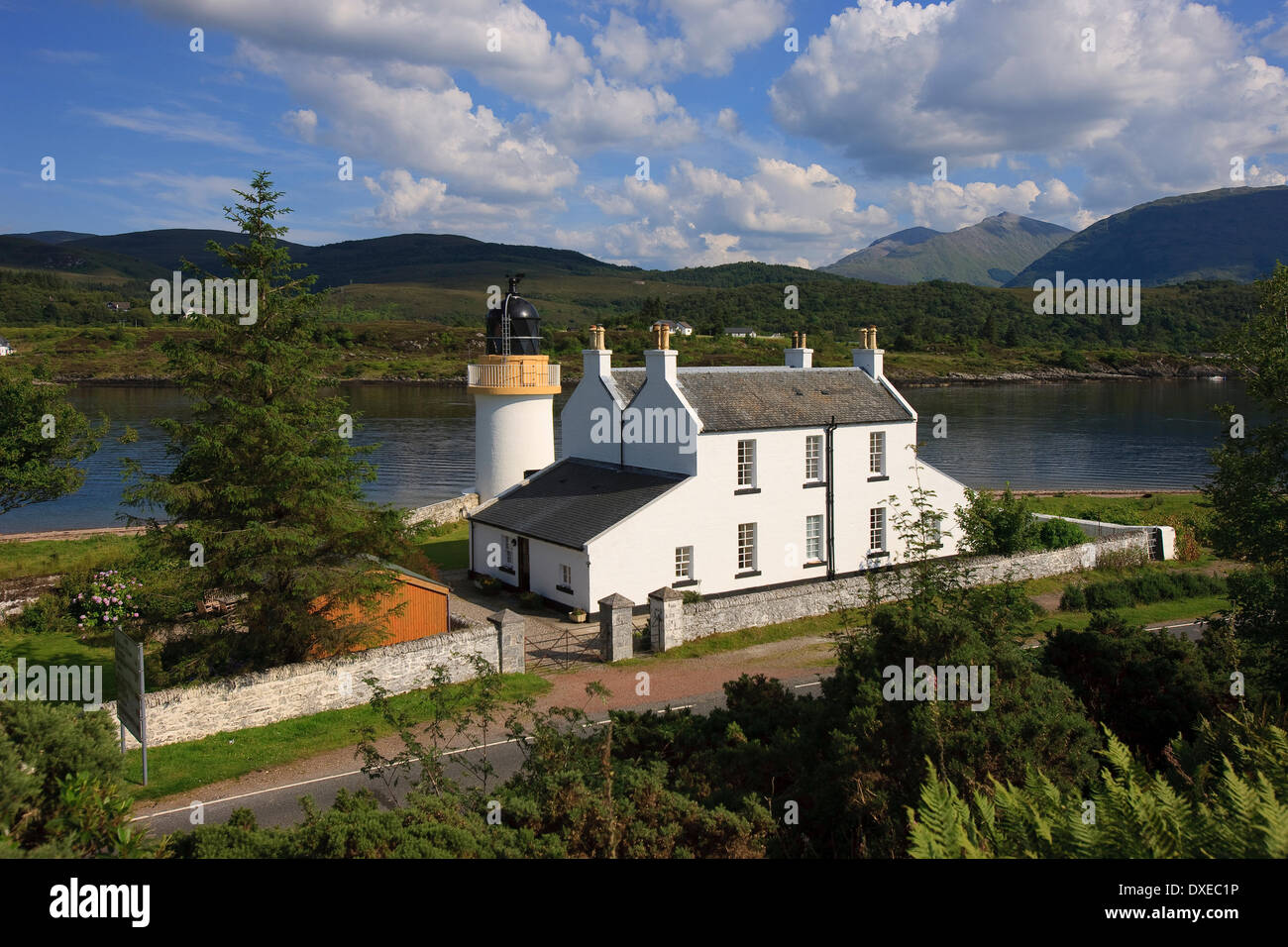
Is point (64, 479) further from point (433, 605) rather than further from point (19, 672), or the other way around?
point (433, 605)

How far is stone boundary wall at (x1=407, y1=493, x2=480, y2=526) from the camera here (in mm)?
35875

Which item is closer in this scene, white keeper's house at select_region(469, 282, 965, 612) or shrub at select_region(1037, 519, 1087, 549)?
white keeper's house at select_region(469, 282, 965, 612)

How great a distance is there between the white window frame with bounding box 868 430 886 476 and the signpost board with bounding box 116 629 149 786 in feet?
73.9

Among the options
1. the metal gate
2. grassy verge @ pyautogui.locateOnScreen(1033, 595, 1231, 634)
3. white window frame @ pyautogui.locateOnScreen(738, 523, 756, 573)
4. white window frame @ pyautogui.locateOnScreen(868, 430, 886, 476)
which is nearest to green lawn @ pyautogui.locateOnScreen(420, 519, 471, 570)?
the metal gate

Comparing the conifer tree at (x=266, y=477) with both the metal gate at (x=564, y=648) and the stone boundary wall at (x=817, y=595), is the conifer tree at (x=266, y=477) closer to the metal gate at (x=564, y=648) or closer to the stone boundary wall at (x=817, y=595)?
the metal gate at (x=564, y=648)

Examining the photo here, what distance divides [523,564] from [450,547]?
8318mm

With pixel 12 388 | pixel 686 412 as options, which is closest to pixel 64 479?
pixel 12 388

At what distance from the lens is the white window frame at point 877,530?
29844 millimetres

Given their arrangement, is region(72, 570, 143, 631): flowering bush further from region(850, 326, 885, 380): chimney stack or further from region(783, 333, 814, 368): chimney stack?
region(850, 326, 885, 380): chimney stack

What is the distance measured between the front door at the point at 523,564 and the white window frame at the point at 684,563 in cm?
484

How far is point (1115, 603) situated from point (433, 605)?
2006 cm

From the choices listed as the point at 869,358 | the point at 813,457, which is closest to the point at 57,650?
the point at 813,457

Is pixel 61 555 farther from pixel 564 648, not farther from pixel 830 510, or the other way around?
pixel 830 510
